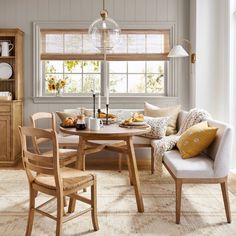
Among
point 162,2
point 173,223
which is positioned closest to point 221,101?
point 162,2

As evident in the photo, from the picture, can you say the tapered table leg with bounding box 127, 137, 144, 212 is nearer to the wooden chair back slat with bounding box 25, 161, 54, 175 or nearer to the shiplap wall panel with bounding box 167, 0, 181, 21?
the wooden chair back slat with bounding box 25, 161, 54, 175

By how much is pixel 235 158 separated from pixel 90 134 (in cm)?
277

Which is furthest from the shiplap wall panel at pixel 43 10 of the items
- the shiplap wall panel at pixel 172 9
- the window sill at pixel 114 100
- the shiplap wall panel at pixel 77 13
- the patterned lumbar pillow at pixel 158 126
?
the patterned lumbar pillow at pixel 158 126

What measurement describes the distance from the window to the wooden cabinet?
1.34ft

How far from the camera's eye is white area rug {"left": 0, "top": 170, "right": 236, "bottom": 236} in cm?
268

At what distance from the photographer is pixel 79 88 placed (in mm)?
5590

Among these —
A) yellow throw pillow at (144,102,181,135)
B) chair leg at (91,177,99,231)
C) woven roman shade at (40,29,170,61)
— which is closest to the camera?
chair leg at (91,177,99,231)

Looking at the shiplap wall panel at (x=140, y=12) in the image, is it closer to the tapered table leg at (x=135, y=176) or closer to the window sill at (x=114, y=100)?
the window sill at (x=114, y=100)

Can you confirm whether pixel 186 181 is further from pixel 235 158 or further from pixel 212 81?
pixel 212 81

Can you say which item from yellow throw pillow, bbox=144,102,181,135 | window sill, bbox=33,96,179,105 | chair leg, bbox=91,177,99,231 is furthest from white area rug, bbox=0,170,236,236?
window sill, bbox=33,96,179,105

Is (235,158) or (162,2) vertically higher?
(162,2)

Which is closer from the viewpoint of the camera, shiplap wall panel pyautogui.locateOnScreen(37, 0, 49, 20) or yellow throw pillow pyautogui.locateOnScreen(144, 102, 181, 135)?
yellow throw pillow pyautogui.locateOnScreen(144, 102, 181, 135)

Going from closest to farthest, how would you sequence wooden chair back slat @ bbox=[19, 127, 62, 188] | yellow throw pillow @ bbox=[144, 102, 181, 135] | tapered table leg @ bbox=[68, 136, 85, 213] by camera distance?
wooden chair back slat @ bbox=[19, 127, 62, 188] → tapered table leg @ bbox=[68, 136, 85, 213] → yellow throw pillow @ bbox=[144, 102, 181, 135]

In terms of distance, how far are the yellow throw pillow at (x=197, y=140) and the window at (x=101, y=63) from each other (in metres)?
2.41
